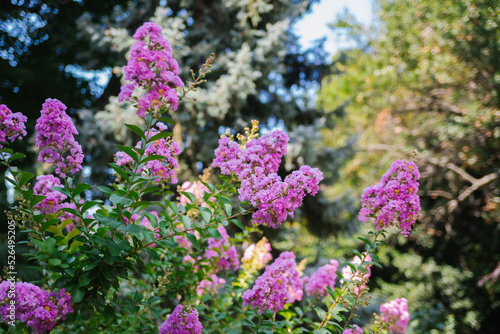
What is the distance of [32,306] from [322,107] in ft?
17.9

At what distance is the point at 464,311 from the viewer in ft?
20.8

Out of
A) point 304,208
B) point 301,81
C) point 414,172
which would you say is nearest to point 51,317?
point 414,172

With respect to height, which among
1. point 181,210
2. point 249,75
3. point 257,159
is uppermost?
point 249,75

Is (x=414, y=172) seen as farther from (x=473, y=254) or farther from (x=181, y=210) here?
(x=473, y=254)

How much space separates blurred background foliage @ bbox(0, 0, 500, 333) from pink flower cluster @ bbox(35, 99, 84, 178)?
114 inches

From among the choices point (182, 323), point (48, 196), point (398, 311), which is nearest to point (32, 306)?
point (48, 196)

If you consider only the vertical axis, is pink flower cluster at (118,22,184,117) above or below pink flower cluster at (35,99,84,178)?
above

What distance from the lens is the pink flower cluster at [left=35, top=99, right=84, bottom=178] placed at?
1316mm

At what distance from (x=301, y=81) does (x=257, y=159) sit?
14.8 feet

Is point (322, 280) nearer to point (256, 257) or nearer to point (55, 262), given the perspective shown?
point (256, 257)

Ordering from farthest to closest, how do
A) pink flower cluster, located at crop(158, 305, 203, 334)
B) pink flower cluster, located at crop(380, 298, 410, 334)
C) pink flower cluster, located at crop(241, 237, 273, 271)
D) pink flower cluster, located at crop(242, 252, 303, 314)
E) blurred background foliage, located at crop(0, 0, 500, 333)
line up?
blurred background foliage, located at crop(0, 0, 500, 333), pink flower cluster, located at crop(241, 237, 273, 271), pink flower cluster, located at crop(380, 298, 410, 334), pink flower cluster, located at crop(242, 252, 303, 314), pink flower cluster, located at crop(158, 305, 203, 334)

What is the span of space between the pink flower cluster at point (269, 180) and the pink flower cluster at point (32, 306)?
72 cm

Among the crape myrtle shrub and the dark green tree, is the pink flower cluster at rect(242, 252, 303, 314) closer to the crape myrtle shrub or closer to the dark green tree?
the crape myrtle shrub

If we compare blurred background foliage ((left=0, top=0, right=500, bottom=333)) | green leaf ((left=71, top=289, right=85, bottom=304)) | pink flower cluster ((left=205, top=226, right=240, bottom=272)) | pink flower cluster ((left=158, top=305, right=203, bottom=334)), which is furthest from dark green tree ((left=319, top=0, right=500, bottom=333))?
green leaf ((left=71, top=289, right=85, bottom=304))
